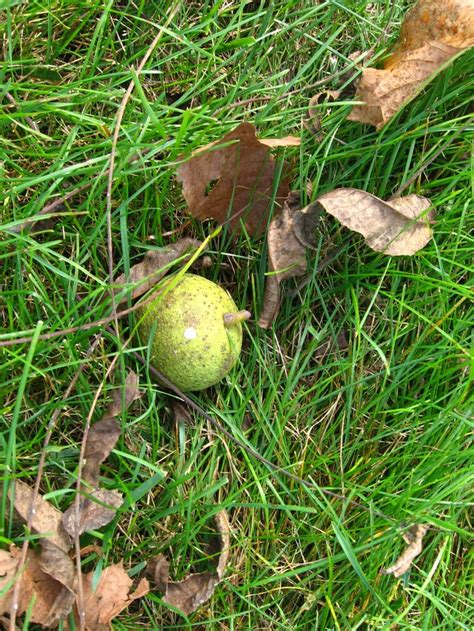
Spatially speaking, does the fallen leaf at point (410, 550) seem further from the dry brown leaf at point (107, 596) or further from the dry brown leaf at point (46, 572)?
the dry brown leaf at point (46, 572)

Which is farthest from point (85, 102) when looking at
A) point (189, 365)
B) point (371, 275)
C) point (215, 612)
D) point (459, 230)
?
point (215, 612)

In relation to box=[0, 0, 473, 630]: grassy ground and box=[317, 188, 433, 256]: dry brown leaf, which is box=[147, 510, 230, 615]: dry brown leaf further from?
box=[317, 188, 433, 256]: dry brown leaf

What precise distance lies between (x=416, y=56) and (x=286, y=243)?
87 cm

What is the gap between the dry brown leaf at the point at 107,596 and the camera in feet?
8.64

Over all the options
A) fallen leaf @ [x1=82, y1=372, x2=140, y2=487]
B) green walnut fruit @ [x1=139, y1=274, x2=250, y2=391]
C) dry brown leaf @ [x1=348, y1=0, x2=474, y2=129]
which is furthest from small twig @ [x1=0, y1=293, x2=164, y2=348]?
dry brown leaf @ [x1=348, y1=0, x2=474, y2=129]

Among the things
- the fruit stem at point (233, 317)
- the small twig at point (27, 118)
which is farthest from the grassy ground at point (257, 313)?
the fruit stem at point (233, 317)

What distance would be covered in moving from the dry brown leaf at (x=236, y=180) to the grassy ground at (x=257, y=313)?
3.9 inches

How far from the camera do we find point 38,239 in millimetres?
2887

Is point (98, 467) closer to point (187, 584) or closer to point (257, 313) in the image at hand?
point (187, 584)

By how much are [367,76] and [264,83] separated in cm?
41

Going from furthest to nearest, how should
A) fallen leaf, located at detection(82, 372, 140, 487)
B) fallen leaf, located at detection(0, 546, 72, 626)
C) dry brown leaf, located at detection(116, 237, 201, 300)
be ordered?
1. dry brown leaf, located at detection(116, 237, 201, 300)
2. fallen leaf, located at detection(82, 372, 140, 487)
3. fallen leaf, located at detection(0, 546, 72, 626)

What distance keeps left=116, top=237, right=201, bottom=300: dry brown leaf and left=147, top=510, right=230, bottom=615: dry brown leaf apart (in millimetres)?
978

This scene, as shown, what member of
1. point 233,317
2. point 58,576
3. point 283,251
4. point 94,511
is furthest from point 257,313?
point 58,576

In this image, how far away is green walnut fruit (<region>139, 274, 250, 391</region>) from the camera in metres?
2.64
